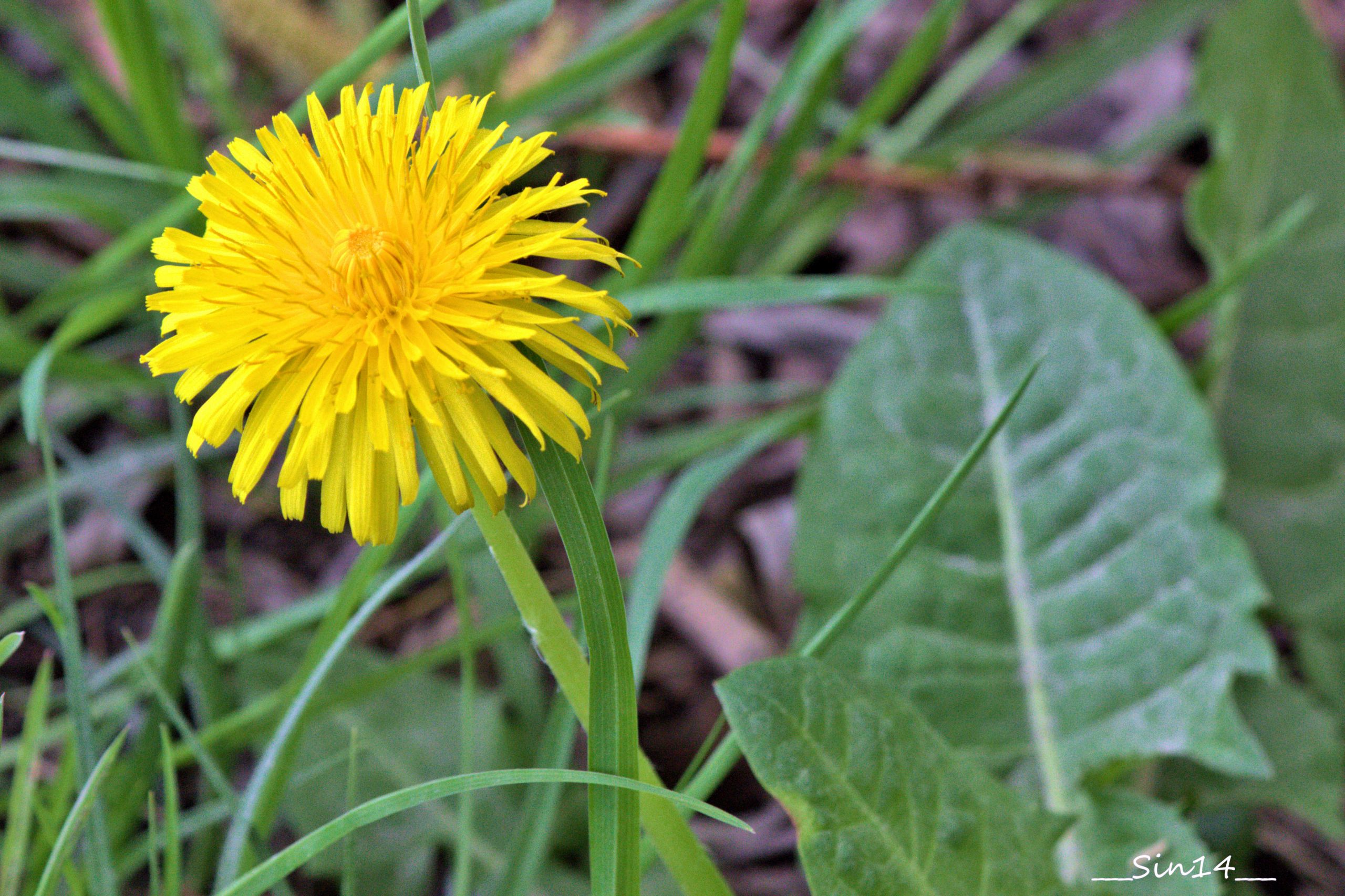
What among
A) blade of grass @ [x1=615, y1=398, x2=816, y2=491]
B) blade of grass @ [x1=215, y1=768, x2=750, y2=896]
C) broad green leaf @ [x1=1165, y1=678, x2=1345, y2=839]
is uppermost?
blade of grass @ [x1=615, y1=398, x2=816, y2=491]

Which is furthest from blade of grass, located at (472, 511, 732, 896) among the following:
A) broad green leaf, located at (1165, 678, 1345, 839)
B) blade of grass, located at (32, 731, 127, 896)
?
broad green leaf, located at (1165, 678, 1345, 839)

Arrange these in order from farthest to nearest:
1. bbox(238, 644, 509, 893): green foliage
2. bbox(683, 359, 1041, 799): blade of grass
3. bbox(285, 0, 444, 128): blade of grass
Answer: bbox(238, 644, 509, 893): green foliage, bbox(285, 0, 444, 128): blade of grass, bbox(683, 359, 1041, 799): blade of grass

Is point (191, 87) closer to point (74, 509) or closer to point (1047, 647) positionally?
point (74, 509)

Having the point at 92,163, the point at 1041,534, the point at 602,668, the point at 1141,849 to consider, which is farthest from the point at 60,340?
the point at 1141,849

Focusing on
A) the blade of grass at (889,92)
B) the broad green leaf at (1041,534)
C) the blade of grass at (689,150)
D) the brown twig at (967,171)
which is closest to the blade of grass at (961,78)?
the brown twig at (967,171)

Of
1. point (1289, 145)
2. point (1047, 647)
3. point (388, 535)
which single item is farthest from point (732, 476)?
point (388, 535)

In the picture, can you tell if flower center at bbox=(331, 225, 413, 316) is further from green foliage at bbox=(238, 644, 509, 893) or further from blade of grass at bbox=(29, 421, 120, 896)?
green foliage at bbox=(238, 644, 509, 893)

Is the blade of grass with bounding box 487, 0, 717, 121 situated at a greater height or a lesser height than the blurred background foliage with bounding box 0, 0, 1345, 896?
greater
